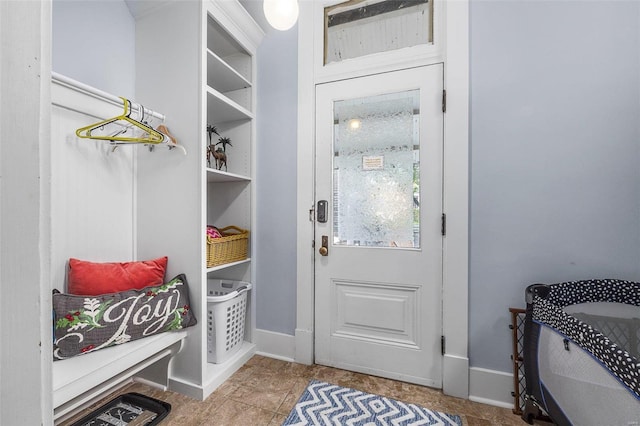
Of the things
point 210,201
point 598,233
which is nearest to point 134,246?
point 210,201

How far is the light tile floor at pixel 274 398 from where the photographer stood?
1.47 metres

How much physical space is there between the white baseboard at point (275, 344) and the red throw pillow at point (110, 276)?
0.88m

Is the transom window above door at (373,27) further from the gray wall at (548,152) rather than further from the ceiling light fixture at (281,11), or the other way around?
the ceiling light fixture at (281,11)

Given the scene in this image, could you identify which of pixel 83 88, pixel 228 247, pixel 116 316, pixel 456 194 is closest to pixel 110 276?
pixel 116 316

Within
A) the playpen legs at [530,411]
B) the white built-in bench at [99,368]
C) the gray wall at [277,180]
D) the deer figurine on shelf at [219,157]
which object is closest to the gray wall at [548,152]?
the playpen legs at [530,411]

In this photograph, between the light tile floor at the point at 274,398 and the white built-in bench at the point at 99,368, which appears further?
the light tile floor at the point at 274,398

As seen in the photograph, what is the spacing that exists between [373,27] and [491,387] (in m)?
2.34

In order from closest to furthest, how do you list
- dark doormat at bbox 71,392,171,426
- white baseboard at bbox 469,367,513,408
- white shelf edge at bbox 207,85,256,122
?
dark doormat at bbox 71,392,171,426 → white baseboard at bbox 469,367,513,408 → white shelf edge at bbox 207,85,256,122

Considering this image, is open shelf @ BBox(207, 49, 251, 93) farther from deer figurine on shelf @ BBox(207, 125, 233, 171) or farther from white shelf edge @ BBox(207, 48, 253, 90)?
deer figurine on shelf @ BBox(207, 125, 233, 171)

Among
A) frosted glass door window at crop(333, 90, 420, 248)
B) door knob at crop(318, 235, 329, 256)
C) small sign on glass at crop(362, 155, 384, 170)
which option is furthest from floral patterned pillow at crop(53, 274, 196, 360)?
small sign on glass at crop(362, 155, 384, 170)

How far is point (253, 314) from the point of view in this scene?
2184 millimetres

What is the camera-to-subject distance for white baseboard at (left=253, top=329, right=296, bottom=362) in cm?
207

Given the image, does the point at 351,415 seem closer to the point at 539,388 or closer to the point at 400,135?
the point at 539,388

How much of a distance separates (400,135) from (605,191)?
108cm
